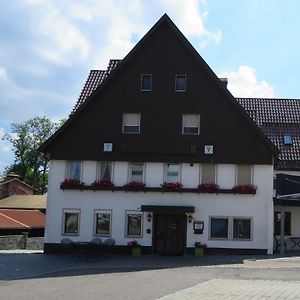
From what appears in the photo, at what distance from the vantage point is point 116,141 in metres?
30.7

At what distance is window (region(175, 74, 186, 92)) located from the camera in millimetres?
31000

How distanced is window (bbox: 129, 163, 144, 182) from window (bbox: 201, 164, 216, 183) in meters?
3.18

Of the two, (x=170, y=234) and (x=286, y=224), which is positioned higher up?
(x=286, y=224)

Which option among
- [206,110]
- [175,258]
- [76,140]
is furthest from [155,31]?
[175,258]

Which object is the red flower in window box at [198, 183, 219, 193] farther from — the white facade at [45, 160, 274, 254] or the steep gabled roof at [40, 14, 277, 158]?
the steep gabled roof at [40, 14, 277, 158]

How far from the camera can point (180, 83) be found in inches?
1227

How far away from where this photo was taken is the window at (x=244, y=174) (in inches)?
1171

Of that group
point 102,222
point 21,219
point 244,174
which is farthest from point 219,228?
point 21,219

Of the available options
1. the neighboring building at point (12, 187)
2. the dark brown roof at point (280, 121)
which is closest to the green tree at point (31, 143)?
the neighboring building at point (12, 187)

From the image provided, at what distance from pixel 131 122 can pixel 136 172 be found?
275cm

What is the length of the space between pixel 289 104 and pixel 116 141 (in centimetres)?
1523

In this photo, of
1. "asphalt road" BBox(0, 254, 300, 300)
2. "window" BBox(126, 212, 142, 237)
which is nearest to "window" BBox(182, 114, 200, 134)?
"window" BBox(126, 212, 142, 237)

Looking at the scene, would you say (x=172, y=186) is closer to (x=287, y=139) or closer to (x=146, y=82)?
(x=146, y=82)

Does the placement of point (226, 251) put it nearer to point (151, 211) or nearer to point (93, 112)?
point (151, 211)
